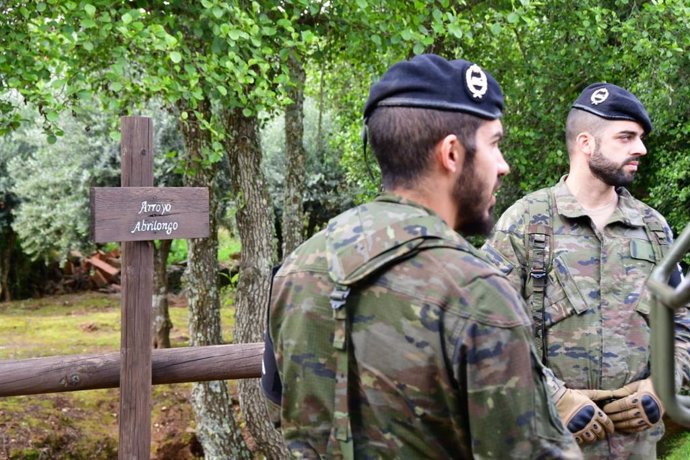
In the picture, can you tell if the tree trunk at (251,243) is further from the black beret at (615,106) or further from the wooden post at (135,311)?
the black beret at (615,106)

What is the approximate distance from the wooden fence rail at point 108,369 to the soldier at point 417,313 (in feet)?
8.10

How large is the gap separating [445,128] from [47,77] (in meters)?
4.59

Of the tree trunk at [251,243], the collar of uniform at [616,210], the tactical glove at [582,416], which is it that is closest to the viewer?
the tactical glove at [582,416]

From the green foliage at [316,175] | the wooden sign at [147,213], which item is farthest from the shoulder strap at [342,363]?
the green foliage at [316,175]

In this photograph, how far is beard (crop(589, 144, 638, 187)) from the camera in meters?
2.99

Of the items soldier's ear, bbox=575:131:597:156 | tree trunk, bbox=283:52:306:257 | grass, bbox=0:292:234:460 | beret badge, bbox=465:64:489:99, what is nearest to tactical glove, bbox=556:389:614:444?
soldier's ear, bbox=575:131:597:156

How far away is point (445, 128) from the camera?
1.66m

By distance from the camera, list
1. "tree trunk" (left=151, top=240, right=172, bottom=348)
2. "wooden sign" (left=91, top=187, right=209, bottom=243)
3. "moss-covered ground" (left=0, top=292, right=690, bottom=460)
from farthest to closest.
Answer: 1. "tree trunk" (left=151, top=240, right=172, bottom=348)
2. "moss-covered ground" (left=0, top=292, right=690, bottom=460)
3. "wooden sign" (left=91, top=187, right=209, bottom=243)

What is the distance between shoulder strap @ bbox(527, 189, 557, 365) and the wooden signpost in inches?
66.9

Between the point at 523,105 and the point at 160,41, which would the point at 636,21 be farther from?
the point at 160,41

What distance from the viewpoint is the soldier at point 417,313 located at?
152cm

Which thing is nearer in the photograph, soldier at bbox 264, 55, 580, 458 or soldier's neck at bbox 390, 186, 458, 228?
soldier at bbox 264, 55, 580, 458

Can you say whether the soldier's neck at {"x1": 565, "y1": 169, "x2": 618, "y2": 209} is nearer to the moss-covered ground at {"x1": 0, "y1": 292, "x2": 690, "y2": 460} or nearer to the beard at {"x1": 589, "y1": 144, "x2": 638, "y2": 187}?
the beard at {"x1": 589, "y1": 144, "x2": 638, "y2": 187}

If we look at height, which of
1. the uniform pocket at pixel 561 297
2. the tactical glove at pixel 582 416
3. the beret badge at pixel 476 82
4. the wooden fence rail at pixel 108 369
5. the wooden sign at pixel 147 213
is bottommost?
the wooden fence rail at pixel 108 369
